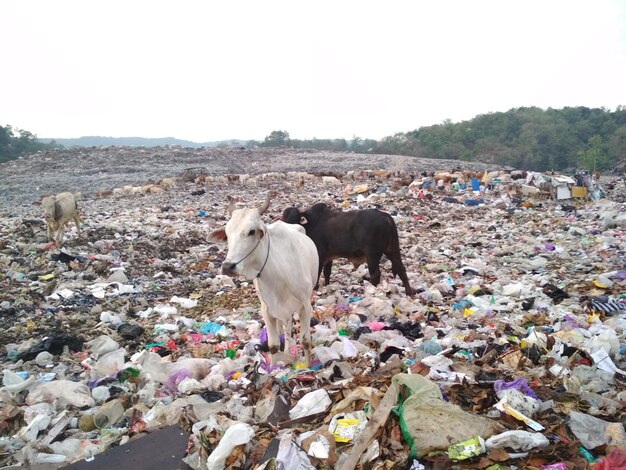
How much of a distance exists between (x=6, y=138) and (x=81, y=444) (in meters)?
40.7

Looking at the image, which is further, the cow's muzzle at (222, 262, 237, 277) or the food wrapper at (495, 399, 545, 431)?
the cow's muzzle at (222, 262, 237, 277)

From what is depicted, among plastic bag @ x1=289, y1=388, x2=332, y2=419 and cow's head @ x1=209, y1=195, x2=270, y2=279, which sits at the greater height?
cow's head @ x1=209, y1=195, x2=270, y2=279

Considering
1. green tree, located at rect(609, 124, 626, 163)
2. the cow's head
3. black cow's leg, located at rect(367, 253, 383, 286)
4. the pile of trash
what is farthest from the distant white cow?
green tree, located at rect(609, 124, 626, 163)

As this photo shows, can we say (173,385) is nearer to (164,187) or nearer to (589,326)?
(589,326)

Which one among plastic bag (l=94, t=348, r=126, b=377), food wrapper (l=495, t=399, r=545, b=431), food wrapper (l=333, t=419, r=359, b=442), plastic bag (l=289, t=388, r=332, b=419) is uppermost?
food wrapper (l=495, t=399, r=545, b=431)

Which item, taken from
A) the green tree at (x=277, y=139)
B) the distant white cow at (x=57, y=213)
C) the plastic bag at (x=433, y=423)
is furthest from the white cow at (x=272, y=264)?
the green tree at (x=277, y=139)

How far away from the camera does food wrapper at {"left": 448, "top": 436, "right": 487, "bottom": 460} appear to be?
2096 mm

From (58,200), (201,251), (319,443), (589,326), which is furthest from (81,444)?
(58,200)

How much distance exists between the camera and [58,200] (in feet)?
26.2

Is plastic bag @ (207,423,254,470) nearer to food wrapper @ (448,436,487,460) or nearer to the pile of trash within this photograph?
the pile of trash

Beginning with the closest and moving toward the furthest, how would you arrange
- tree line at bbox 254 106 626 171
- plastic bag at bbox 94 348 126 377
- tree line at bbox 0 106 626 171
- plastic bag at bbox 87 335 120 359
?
plastic bag at bbox 94 348 126 377
plastic bag at bbox 87 335 120 359
tree line at bbox 0 106 626 171
tree line at bbox 254 106 626 171

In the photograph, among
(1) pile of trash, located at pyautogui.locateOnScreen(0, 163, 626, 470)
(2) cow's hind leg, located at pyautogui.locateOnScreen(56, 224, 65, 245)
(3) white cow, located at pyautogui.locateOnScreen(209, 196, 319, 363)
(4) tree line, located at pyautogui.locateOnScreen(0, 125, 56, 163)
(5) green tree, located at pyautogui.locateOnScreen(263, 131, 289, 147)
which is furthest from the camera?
(5) green tree, located at pyautogui.locateOnScreen(263, 131, 289, 147)

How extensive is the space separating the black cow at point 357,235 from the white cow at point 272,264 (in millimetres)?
1887

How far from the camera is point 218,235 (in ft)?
11.5
